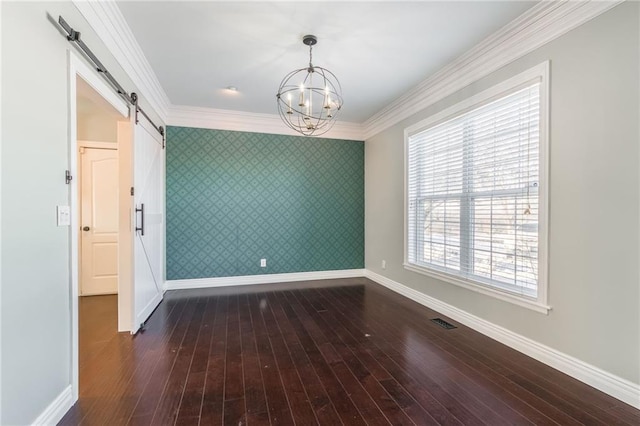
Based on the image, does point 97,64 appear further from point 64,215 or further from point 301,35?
point 301,35

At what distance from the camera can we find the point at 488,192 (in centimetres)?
299

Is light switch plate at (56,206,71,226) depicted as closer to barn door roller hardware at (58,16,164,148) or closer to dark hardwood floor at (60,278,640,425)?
barn door roller hardware at (58,16,164,148)

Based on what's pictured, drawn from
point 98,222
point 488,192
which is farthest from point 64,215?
point 488,192

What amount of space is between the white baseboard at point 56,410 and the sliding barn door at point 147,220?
1.21m

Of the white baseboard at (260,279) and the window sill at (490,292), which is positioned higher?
the window sill at (490,292)

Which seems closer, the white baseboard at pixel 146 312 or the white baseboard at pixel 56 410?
the white baseboard at pixel 56 410

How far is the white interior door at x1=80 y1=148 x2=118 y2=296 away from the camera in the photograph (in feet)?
14.1

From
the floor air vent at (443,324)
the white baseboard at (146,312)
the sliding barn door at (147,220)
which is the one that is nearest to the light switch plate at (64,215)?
the sliding barn door at (147,220)

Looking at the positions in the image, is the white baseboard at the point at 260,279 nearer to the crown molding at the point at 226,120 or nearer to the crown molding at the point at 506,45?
the crown molding at the point at 226,120

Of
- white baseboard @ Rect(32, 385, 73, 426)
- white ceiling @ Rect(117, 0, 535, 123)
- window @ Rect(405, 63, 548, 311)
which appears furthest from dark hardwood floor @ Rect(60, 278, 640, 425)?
white ceiling @ Rect(117, 0, 535, 123)

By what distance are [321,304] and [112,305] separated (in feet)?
9.01

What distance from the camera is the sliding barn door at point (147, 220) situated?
3.16 metres

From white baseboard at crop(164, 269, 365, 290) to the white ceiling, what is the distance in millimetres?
2872

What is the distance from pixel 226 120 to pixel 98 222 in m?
2.43
